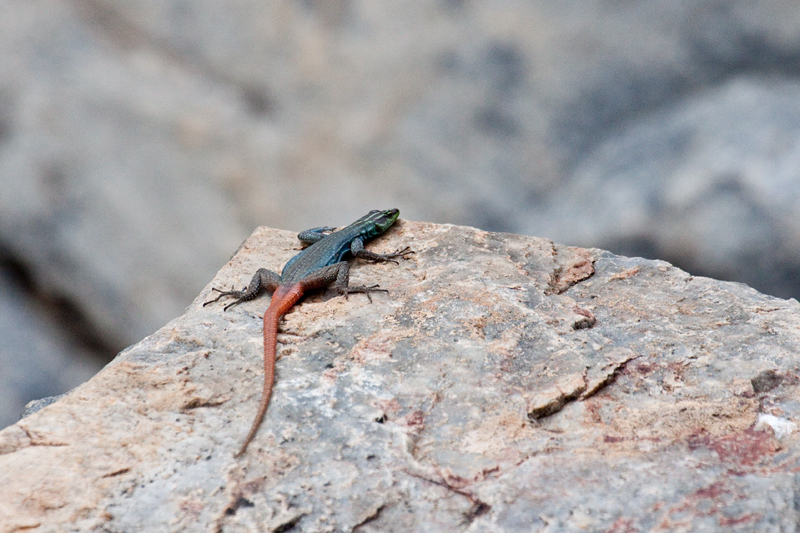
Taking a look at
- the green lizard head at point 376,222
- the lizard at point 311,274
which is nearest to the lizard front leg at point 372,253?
the lizard at point 311,274

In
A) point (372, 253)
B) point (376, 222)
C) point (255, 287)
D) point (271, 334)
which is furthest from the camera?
point (376, 222)

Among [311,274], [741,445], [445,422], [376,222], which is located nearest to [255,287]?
[311,274]

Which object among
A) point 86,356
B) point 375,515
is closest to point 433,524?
point 375,515

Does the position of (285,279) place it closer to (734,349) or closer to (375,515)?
(375,515)

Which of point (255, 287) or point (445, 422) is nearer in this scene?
point (445, 422)

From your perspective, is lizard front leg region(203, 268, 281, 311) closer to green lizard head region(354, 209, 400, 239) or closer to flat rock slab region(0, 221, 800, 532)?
flat rock slab region(0, 221, 800, 532)

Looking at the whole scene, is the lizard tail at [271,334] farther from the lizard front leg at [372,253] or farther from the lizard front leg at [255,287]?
the lizard front leg at [372,253]

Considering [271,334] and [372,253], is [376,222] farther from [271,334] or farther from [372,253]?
[271,334]
